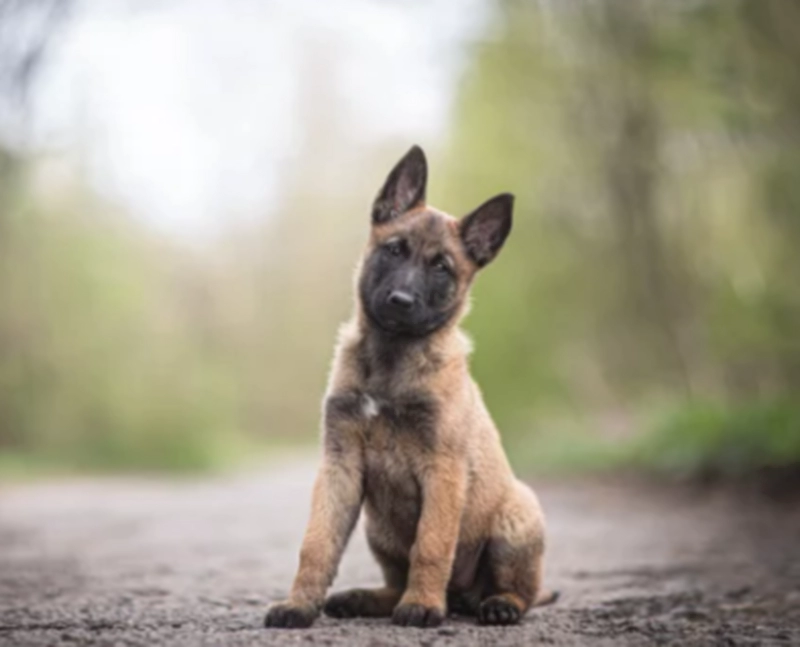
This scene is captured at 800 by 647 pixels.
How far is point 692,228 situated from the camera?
1988cm

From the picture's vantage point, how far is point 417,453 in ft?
16.9

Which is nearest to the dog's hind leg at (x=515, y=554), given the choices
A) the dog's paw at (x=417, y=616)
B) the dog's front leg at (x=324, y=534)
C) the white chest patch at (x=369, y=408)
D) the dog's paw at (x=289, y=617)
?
the dog's paw at (x=417, y=616)

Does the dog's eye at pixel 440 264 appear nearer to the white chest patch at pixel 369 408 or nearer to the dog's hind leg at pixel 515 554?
the white chest patch at pixel 369 408

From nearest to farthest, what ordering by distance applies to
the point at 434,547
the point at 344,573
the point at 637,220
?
the point at 434,547
the point at 344,573
the point at 637,220

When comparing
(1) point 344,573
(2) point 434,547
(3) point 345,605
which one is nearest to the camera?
(2) point 434,547

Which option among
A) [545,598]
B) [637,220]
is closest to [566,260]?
[637,220]

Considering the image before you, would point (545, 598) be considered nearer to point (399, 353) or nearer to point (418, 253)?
point (399, 353)

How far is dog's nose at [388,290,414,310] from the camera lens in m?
5.16

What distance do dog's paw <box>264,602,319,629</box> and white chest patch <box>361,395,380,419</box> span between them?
2.95ft

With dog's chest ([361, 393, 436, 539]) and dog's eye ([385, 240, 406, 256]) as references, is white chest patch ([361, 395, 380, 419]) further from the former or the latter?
dog's eye ([385, 240, 406, 256])

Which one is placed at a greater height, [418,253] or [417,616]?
[418,253]

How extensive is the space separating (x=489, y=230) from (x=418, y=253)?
1.52 feet

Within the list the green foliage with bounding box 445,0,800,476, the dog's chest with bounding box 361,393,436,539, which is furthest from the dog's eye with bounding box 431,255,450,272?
the green foliage with bounding box 445,0,800,476

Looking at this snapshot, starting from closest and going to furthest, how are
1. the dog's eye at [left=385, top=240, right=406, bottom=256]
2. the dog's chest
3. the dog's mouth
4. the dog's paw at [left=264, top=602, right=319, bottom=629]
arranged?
the dog's paw at [left=264, top=602, right=319, bottom=629]
the dog's chest
the dog's mouth
the dog's eye at [left=385, top=240, right=406, bottom=256]
